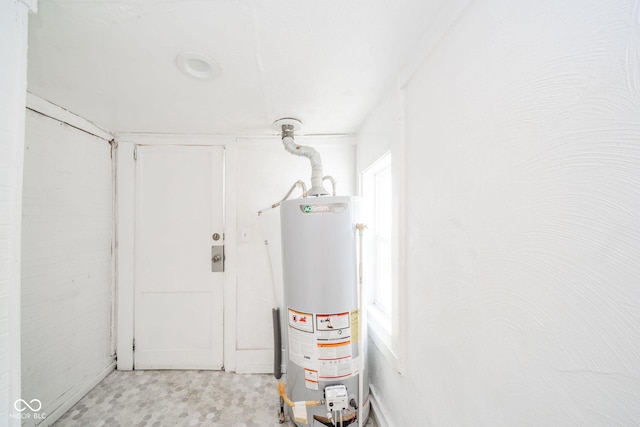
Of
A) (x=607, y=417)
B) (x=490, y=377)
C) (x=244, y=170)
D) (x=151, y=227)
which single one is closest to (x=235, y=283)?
(x=151, y=227)

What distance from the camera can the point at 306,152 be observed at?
1630 mm

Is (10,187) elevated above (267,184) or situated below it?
below

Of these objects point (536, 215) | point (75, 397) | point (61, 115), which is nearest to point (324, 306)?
point (536, 215)

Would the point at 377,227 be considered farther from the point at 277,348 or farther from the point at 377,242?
the point at 277,348

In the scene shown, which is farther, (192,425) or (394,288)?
(192,425)

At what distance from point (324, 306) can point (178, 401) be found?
1.30 m

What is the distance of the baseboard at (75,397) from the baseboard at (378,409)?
1.93m

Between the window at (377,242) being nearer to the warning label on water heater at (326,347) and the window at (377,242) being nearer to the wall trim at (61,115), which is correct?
the warning label on water heater at (326,347)

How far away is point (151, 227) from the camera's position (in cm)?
194

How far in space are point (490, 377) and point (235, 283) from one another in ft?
5.86

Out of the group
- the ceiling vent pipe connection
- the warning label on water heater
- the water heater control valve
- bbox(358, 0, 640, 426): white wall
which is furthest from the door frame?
bbox(358, 0, 640, 426): white wall

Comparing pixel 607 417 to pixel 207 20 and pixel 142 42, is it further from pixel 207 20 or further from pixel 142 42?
pixel 142 42

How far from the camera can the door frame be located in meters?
1.90

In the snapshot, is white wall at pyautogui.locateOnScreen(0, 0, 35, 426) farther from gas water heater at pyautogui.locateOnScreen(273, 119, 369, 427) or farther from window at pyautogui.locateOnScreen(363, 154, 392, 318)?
window at pyautogui.locateOnScreen(363, 154, 392, 318)
